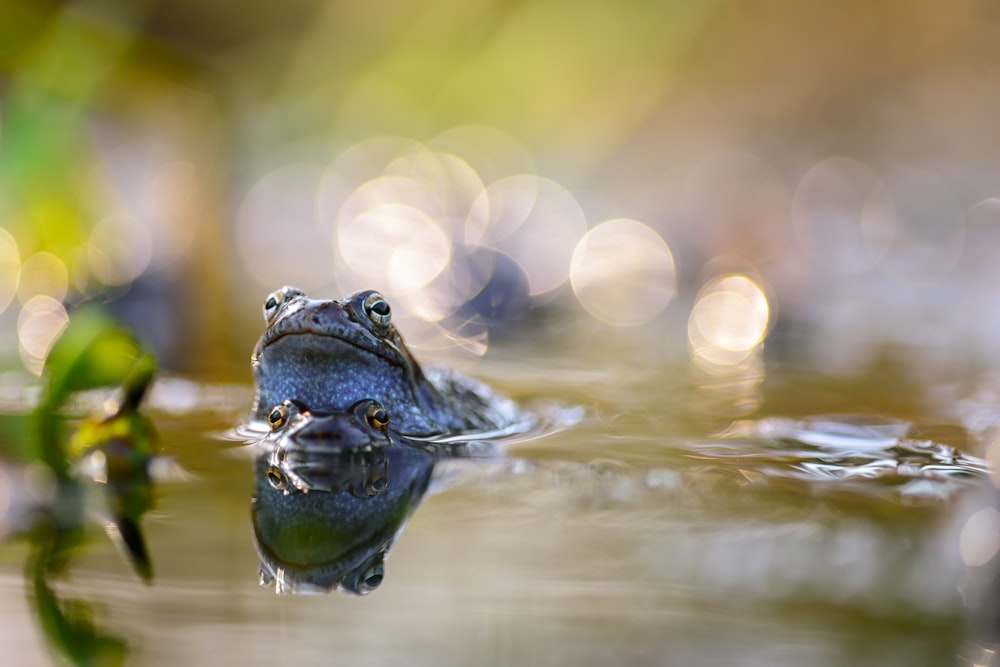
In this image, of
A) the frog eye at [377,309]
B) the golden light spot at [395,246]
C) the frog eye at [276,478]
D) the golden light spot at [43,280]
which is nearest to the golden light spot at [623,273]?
the golden light spot at [395,246]

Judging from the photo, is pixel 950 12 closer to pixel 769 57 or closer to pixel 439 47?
pixel 769 57

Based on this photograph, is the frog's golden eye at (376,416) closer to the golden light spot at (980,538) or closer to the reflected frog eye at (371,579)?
the reflected frog eye at (371,579)

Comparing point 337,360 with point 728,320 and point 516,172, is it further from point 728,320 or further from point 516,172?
point 516,172

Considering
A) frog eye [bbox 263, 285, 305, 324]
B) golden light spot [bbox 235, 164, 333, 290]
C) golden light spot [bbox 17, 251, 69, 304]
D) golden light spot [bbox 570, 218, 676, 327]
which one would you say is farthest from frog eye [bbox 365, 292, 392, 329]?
golden light spot [bbox 235, 164, 333, 290]

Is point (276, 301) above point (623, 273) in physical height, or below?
below

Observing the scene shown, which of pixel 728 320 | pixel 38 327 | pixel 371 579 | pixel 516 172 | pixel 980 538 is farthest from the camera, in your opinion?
pixel 516 172

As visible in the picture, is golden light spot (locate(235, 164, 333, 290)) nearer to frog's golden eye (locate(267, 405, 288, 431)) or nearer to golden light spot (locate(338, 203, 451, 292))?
golden light spot (locate(338, 203, 451, 292))

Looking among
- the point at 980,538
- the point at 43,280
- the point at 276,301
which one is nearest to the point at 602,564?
the point at 980,538

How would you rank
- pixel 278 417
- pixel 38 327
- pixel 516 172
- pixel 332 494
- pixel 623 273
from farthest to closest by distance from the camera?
pixel 516 172
pixel 623 273
pixel 38 327
pixel 278 417
pixel 332 494
